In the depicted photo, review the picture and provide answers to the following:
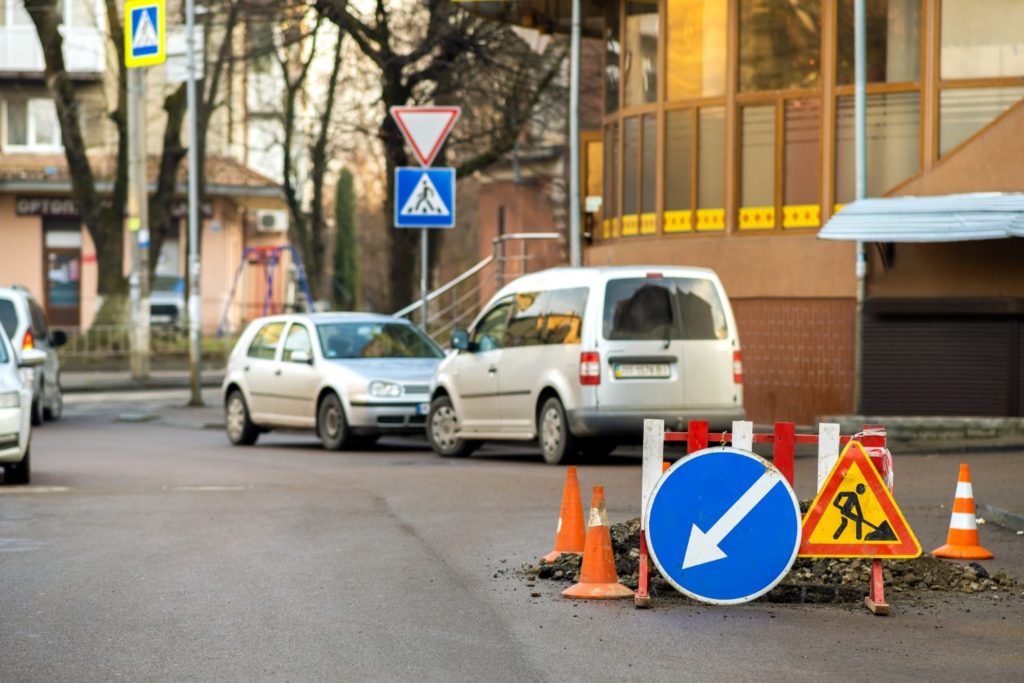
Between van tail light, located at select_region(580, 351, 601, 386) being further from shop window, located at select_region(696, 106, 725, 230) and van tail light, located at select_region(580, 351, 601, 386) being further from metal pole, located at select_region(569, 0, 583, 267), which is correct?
metal pole, located at select_region(569, 0, 583, 267)

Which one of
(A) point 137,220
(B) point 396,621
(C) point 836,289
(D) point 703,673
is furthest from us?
(A) point 137,220

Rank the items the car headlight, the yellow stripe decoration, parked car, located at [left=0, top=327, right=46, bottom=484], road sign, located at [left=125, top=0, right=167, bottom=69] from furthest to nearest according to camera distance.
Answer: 1. road sign, located at [left=125, top=0, right=167, bottom=69]
2. the yellow stripe decoration
3. the car headlight
4. parked car, located at [left=0, top=327, right=46, bottom=484]

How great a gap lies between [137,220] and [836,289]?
17063 mm

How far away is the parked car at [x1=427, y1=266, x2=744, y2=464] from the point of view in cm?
1691

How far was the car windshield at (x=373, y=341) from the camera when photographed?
2106 cm

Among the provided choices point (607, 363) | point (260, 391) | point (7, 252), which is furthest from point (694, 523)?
point (7, 252)

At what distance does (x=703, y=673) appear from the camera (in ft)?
23.3

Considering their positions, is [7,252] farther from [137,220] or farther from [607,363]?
[607,363]

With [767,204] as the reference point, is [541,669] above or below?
below

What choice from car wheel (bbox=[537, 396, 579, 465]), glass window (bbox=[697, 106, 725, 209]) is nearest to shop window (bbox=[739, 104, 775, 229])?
glass window (bbox=[697, 106, 725, 209])

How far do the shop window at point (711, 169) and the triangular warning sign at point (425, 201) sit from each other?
3.08 m

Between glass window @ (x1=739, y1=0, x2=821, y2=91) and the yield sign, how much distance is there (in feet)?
11.5

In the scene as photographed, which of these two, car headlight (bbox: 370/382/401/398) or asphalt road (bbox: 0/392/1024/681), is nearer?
asphalt road (bbox: 0/392/1024/681)

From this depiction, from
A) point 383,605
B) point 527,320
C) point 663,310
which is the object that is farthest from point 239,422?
point 383,605
